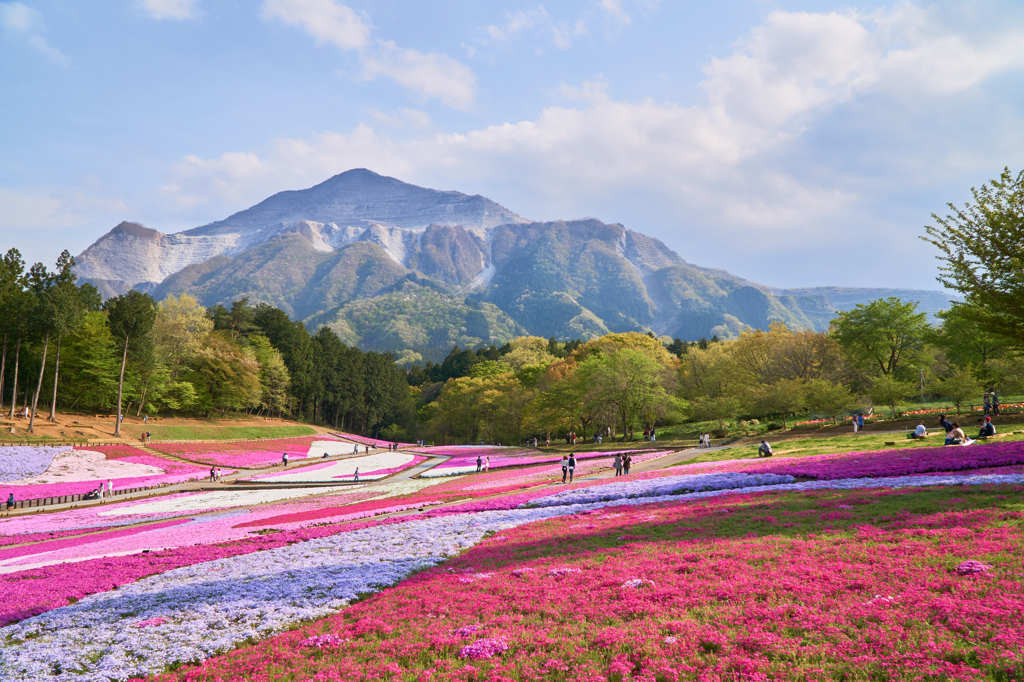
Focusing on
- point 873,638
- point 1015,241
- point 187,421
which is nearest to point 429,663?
point 873,638

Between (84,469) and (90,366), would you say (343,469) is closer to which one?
(84,469)

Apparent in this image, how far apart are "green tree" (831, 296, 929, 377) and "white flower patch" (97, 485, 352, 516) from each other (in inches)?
2598

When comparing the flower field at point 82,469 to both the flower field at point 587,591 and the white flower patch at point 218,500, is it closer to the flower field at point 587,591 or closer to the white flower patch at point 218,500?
the white flower patch at point 218,500

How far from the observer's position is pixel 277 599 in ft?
42.7

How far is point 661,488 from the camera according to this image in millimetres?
26156

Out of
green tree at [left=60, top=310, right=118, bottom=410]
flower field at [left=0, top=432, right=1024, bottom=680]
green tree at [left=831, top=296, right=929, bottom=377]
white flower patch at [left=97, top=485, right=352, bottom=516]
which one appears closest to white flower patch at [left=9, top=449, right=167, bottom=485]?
white flower patch at [left=97, top=485, right=352, bottom=516]

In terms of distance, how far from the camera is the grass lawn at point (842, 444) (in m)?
32.3

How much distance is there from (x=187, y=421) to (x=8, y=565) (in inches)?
2715

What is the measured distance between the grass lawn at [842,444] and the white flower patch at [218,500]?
30.0m

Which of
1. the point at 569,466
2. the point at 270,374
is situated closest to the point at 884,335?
the point at 569,466

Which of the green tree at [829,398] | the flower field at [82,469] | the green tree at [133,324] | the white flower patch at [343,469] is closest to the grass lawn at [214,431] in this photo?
the green tree at [133,324]

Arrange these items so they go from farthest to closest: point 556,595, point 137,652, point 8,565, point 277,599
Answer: point 8,565 → point 277,599 → point 556,595 → point 137,652

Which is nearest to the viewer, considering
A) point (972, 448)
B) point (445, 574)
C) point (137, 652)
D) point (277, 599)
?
point (137, 652)

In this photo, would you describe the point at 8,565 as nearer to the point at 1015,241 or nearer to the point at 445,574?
the point at 445,574
